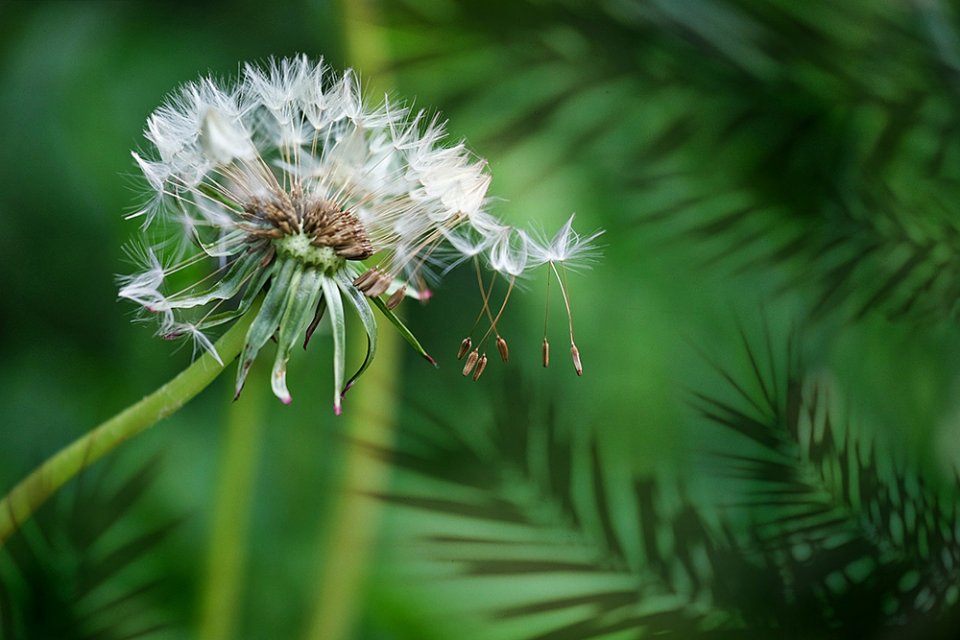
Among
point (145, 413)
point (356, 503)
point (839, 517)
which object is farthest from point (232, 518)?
point (839, 517)

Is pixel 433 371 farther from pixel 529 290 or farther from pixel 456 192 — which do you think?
pixel 456 192

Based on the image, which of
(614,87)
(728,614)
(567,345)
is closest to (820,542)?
(728,614)

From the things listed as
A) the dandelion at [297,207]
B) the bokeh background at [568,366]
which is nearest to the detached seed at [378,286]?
the dandelion at [297,207]

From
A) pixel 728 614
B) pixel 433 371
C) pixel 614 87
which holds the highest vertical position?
pixel 614 87

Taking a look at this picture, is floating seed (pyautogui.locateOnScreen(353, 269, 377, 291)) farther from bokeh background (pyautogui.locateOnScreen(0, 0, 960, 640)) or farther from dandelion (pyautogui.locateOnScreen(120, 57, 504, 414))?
bokeh background (pyautogui.locateOnScreen(0, 0, 960, 640))

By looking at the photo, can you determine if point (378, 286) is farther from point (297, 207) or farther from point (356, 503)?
point (356, 503)

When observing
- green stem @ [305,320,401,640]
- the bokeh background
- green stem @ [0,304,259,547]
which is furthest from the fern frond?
green stem @ [0,304,259,547]
